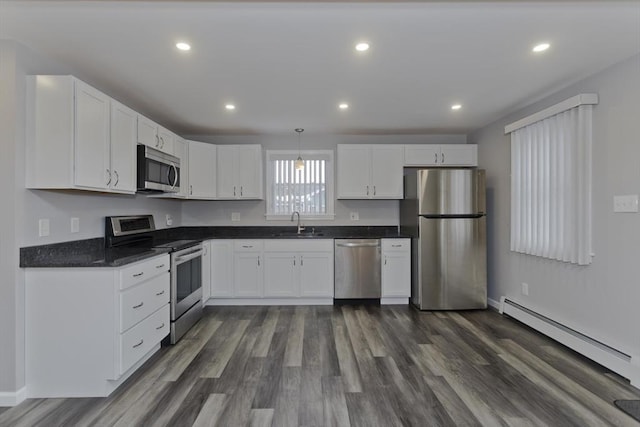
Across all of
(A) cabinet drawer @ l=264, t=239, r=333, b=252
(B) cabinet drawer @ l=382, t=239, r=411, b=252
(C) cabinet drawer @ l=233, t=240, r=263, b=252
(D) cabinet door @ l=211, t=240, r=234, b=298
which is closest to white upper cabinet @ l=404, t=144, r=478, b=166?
(B) cabinet drawer @ l=382, t=239, r=411, b=252

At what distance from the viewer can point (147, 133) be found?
10.5 feet

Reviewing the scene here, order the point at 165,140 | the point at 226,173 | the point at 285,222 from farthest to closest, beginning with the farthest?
the point at 285,222 < the point at 226,173 < the point at 165,140

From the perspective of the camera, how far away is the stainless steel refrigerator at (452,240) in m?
4.00

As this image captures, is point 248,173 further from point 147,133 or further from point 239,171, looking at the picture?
point 147,133

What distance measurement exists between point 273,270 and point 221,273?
2.25 feet

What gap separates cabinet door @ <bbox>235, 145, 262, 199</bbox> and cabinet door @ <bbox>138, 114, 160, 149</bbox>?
4.21ft

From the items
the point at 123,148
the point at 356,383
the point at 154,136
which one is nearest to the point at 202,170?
the point at 154,136

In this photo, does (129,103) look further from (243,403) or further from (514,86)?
(514,86)

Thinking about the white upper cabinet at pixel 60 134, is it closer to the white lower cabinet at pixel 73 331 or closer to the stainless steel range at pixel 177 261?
the white lower cabinet at pixel 73 331

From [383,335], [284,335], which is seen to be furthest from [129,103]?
[383,335]

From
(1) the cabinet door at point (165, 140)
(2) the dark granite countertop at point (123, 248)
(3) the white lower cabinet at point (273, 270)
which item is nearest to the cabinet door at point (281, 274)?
(3) the white lower cabinet at point (273, 270)

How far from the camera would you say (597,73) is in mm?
2719

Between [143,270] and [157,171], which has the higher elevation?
[157,171]

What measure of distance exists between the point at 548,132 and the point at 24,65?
14.3 ft
